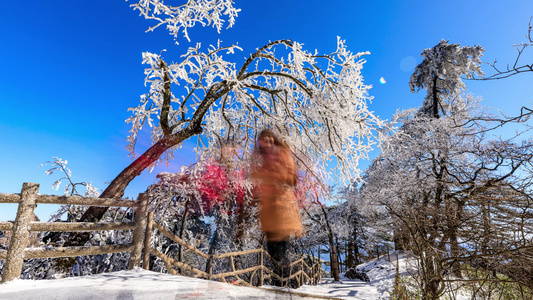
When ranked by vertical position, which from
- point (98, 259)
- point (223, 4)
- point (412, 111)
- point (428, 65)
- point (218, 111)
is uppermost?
point (428, 65)

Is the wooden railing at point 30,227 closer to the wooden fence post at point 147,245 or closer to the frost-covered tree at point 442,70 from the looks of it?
the wooden fence post at point 147,245

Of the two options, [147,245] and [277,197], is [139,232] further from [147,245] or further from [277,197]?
[277,197]

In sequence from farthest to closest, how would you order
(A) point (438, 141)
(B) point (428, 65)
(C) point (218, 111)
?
(B) point (428, 65)
(A) point (438, 141)
(C) point (218, 111)

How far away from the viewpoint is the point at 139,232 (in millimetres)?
5051

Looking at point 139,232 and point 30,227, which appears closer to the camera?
point 30,227

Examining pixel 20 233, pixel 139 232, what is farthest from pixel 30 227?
pixel 139 232

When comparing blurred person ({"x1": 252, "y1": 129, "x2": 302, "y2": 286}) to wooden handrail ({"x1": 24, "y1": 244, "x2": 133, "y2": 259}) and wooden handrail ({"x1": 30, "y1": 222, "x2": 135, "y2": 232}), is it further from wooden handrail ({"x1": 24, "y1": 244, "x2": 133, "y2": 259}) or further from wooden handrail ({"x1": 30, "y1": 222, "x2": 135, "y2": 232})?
wooden handrail ({"x1": 24, "y1": 244, "x2": 133, "y2": 259})

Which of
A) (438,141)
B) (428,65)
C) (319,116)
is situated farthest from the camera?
(428,65)

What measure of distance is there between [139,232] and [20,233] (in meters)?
1.76

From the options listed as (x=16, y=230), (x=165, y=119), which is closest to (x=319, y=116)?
(x=165, y=119)

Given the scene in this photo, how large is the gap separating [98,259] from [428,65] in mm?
20755

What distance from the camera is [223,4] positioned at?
24.2ft

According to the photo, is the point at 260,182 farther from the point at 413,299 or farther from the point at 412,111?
the point at 412,111

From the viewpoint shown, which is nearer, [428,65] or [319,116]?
[319,116]
